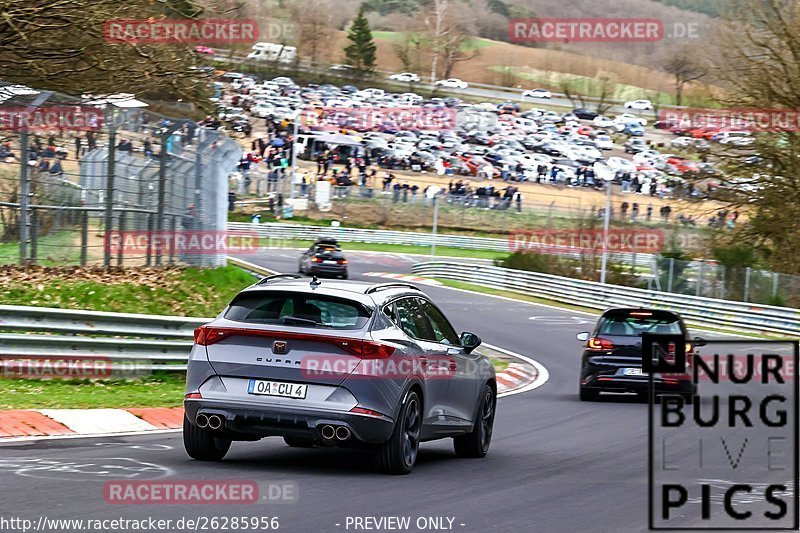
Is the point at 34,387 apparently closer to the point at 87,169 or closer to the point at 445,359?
the point at 87,169

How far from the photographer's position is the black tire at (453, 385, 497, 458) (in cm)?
1168

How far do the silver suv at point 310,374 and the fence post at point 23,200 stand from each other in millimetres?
7795

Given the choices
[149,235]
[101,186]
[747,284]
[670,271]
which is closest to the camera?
[101,186]

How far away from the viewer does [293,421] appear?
30.5 feet

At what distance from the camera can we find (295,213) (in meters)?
64.4

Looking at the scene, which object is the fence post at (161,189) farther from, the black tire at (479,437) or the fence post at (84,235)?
the black tire at (479,437)

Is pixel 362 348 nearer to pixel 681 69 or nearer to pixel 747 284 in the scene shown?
pixel 747 284
